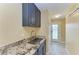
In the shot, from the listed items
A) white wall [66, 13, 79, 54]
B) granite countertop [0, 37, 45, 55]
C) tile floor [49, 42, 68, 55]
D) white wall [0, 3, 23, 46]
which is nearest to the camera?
granite countertop [0, 37, 45, 55]

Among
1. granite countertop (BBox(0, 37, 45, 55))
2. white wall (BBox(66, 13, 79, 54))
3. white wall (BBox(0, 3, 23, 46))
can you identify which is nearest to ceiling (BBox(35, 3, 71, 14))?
white wall (BBox(66, 13, 79, 54))

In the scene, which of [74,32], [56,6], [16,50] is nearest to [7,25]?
[16,50]

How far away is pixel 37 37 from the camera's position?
146 inches

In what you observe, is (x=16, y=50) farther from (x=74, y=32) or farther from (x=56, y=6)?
(x=74, y=32)

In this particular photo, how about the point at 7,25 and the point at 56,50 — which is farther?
the point at 56,50

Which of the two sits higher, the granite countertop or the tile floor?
the granite countertop

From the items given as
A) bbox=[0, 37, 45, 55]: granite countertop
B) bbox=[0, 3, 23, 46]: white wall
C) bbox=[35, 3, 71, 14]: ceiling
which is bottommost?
bbox=[0, 37, 45, 55]: granite countertop

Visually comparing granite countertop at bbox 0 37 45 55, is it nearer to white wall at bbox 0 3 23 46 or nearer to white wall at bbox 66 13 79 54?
white wall at bbox 0 3 23 46

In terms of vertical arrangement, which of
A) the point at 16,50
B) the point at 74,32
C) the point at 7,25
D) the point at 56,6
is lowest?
the point at 16,50

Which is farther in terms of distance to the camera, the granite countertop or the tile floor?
the tile floor

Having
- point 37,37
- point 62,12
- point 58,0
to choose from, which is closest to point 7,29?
point 58,0
